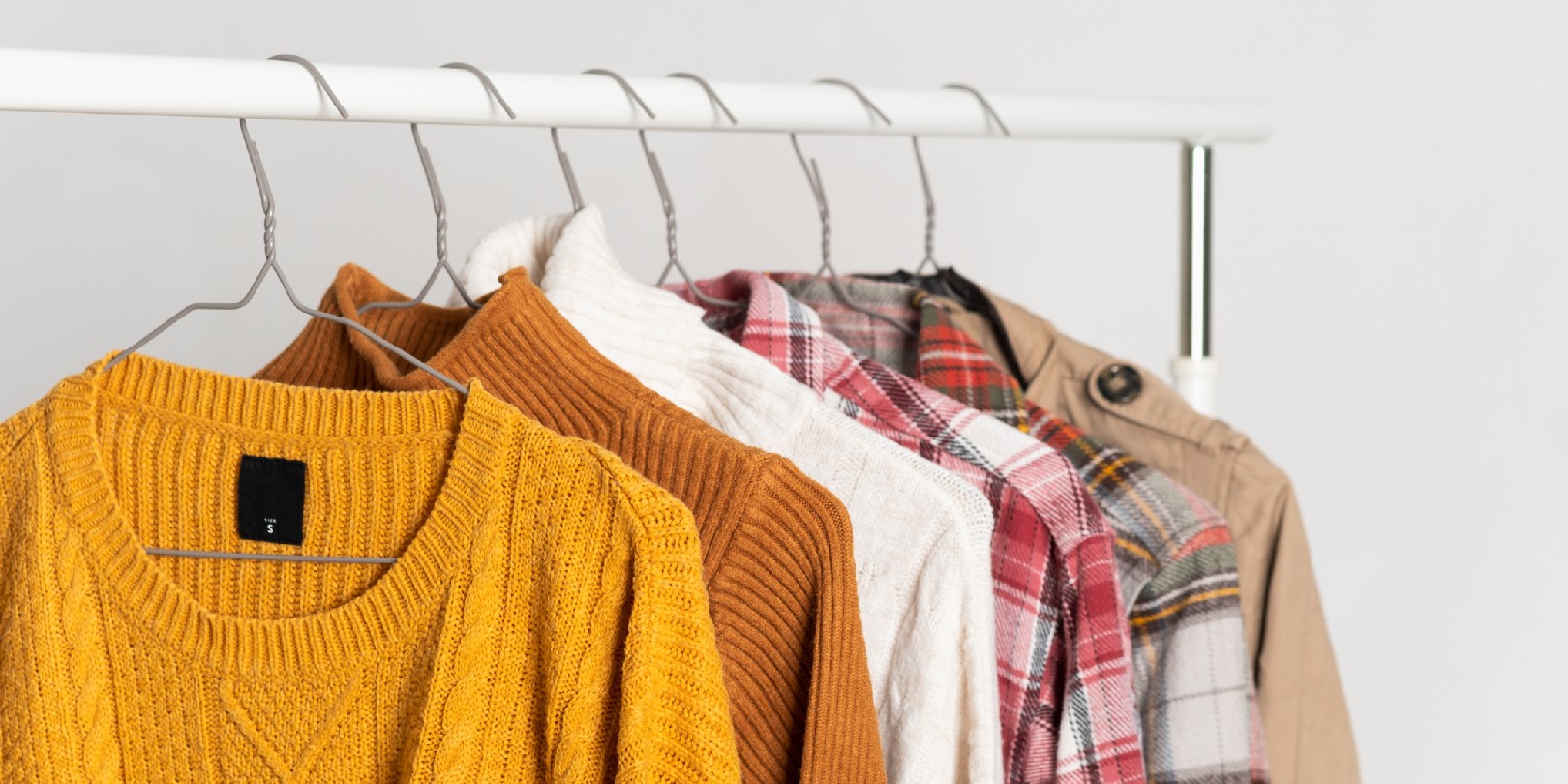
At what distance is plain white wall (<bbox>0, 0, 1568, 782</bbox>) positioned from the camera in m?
1.98

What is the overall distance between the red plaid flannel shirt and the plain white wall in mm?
1183

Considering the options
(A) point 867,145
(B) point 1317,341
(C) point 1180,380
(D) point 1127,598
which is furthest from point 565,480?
(B) point 1317,341

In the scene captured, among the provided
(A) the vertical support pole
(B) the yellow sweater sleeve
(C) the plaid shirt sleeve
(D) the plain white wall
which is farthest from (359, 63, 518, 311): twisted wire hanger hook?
(D) the plain white wall

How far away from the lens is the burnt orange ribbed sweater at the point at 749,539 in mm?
821

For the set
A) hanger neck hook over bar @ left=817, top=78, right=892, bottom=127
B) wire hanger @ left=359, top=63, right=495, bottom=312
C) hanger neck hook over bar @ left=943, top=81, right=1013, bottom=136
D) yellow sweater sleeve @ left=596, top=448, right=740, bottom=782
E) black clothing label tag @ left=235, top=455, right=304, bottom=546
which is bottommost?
yellow sweater sleeve @ left=596, top=448, right=740, bottom=782

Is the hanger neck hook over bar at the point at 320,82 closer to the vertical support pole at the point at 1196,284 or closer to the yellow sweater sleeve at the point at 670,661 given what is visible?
the yellow sweater sleeve at the point at 670,661

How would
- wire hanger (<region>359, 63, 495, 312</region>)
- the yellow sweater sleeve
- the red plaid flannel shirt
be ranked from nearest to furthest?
the yellow sweater sleeve < wire hanger (<region>359, 63, 495, 312</region>) < the red plaid flannel shirt

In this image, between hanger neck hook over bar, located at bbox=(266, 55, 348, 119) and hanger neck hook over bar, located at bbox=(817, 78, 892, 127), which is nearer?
hanger neck hook over bar, located at bbox=(266, 55, 348, 119)

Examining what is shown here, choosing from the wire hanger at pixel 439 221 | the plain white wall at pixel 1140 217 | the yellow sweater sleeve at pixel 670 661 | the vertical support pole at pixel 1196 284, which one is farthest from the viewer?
the plain white wall at pixel 1140 217

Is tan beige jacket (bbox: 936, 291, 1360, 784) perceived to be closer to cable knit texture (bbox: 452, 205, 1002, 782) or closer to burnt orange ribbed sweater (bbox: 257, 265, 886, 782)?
cable knit texture (bbox: 452, 205, 1002, 782)

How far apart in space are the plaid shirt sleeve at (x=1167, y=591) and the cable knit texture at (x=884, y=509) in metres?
0.19

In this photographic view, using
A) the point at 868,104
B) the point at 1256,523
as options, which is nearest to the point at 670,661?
the point at 868,104

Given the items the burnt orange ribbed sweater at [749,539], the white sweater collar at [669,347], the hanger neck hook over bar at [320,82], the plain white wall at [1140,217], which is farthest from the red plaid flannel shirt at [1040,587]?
the plain white wall at [1140,217]

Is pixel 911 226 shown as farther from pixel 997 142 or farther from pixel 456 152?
pixel 456 152
